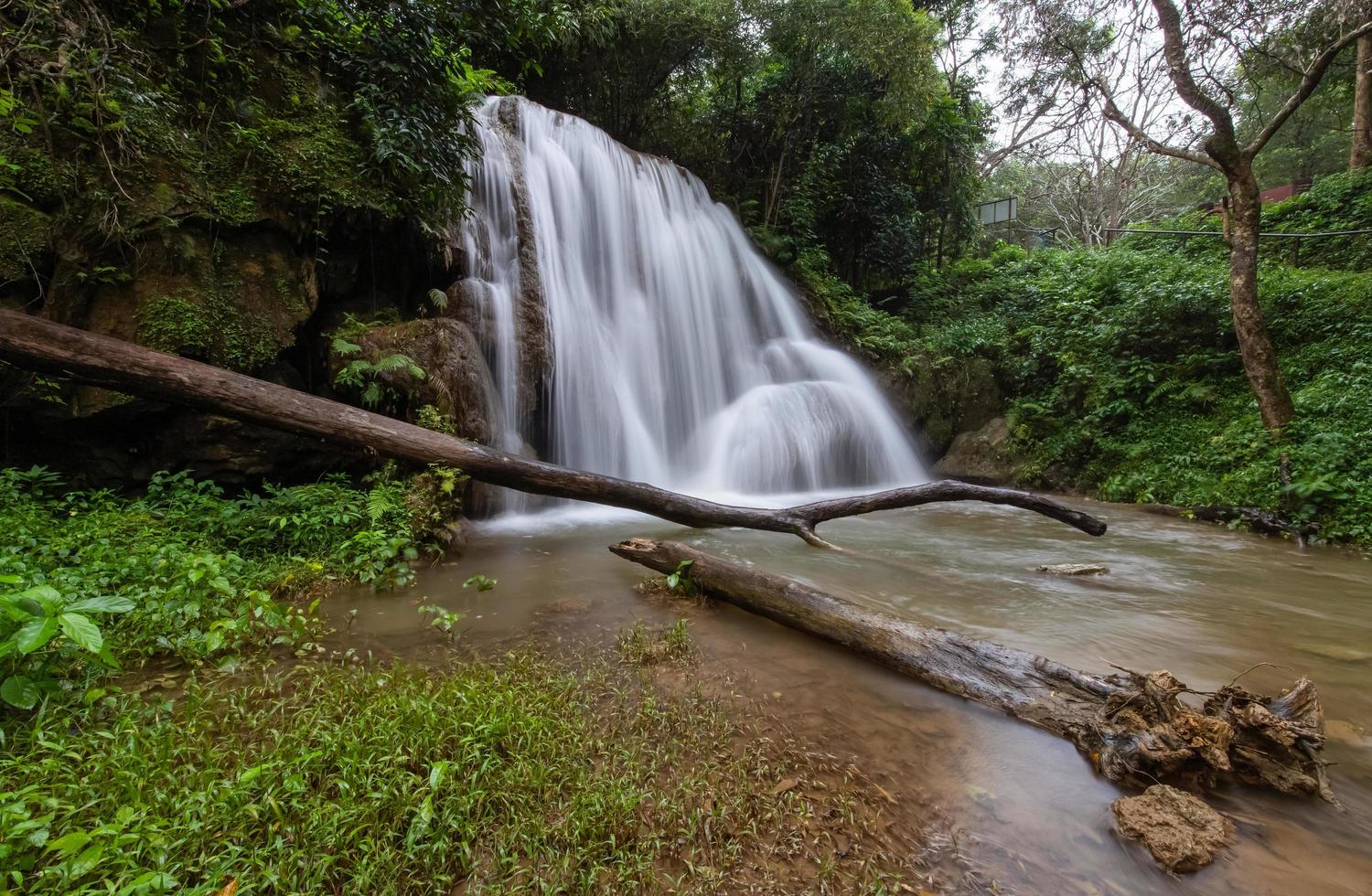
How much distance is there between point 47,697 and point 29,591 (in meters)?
0.40

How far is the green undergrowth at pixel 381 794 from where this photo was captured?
139cm

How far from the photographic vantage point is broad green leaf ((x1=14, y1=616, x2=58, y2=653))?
1617mm

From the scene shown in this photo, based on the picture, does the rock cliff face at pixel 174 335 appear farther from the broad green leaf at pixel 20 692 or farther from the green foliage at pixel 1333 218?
the green foliage at pixel 1333 218

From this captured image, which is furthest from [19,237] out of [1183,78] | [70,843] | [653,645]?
[1183,78]

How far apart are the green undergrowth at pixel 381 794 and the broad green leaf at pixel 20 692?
6 cm

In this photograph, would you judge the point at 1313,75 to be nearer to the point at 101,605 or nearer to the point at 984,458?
the point at 984,458

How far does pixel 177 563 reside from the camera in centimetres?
312

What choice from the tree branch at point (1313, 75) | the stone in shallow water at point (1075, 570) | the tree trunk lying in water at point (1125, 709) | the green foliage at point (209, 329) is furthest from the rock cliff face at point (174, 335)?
the tree branch at point (1313, 75)

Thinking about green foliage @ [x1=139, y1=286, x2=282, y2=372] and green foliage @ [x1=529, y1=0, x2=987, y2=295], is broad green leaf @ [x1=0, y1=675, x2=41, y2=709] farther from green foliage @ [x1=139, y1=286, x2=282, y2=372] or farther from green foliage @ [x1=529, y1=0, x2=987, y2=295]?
green foliage @ [x1=529, y1=0, x2=987, y2=295]

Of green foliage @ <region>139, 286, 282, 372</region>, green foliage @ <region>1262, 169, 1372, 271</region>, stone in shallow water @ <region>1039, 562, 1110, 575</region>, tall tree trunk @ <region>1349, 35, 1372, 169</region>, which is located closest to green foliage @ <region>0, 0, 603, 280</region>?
green foliage @ <region>139, 286, 282, 372</region>

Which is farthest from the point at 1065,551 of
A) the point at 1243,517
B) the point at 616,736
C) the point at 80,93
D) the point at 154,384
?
the point at 80,93

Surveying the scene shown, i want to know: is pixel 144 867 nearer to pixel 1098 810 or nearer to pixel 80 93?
pixel 1098 810

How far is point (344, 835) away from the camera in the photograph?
1.51 m

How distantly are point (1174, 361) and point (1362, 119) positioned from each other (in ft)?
33.0
